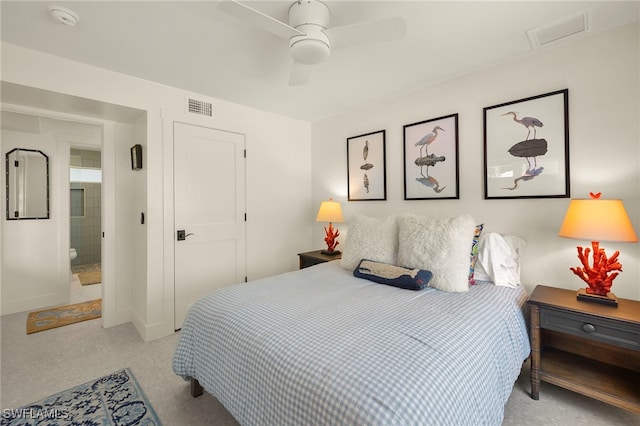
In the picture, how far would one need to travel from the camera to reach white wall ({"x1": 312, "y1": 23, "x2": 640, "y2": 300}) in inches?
73.4

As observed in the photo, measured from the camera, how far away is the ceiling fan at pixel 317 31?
1501mm

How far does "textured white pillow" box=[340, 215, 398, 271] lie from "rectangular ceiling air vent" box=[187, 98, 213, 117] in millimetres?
1973

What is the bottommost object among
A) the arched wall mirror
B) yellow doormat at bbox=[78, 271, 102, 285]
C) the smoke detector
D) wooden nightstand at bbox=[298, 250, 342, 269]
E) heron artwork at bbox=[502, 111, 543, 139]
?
yellow doormat at bbox=[78, 271, 102, 285]

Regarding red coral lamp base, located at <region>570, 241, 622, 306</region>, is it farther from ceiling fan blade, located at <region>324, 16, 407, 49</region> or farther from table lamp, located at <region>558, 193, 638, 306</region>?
ceiling fan blade, located at <region>324, 16, 407, 49</region>

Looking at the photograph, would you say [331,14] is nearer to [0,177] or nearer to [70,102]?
[70,102]

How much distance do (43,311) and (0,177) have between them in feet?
5.28

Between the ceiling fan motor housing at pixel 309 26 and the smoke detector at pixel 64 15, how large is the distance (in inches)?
53.2

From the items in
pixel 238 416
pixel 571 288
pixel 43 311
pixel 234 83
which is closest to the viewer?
pixel 238 416

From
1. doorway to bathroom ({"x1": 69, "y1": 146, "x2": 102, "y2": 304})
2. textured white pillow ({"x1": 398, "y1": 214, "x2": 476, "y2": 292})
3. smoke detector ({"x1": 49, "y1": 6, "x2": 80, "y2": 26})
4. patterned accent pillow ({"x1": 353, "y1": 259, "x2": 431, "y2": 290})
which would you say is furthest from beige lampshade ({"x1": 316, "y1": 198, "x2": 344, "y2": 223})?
doorway to bathroom ({"x1": 69, "y1": 146, "x2": 102, "y2": 304})

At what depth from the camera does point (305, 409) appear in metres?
1.01

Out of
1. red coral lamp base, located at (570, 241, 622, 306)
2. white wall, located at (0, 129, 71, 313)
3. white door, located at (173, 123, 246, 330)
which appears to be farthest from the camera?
white wall, located at (0, 129, 71, 313)

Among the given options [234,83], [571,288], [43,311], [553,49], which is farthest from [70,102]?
[571,288]

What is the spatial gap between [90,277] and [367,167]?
4.96m

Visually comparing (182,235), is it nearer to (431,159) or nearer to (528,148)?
(431,159)
